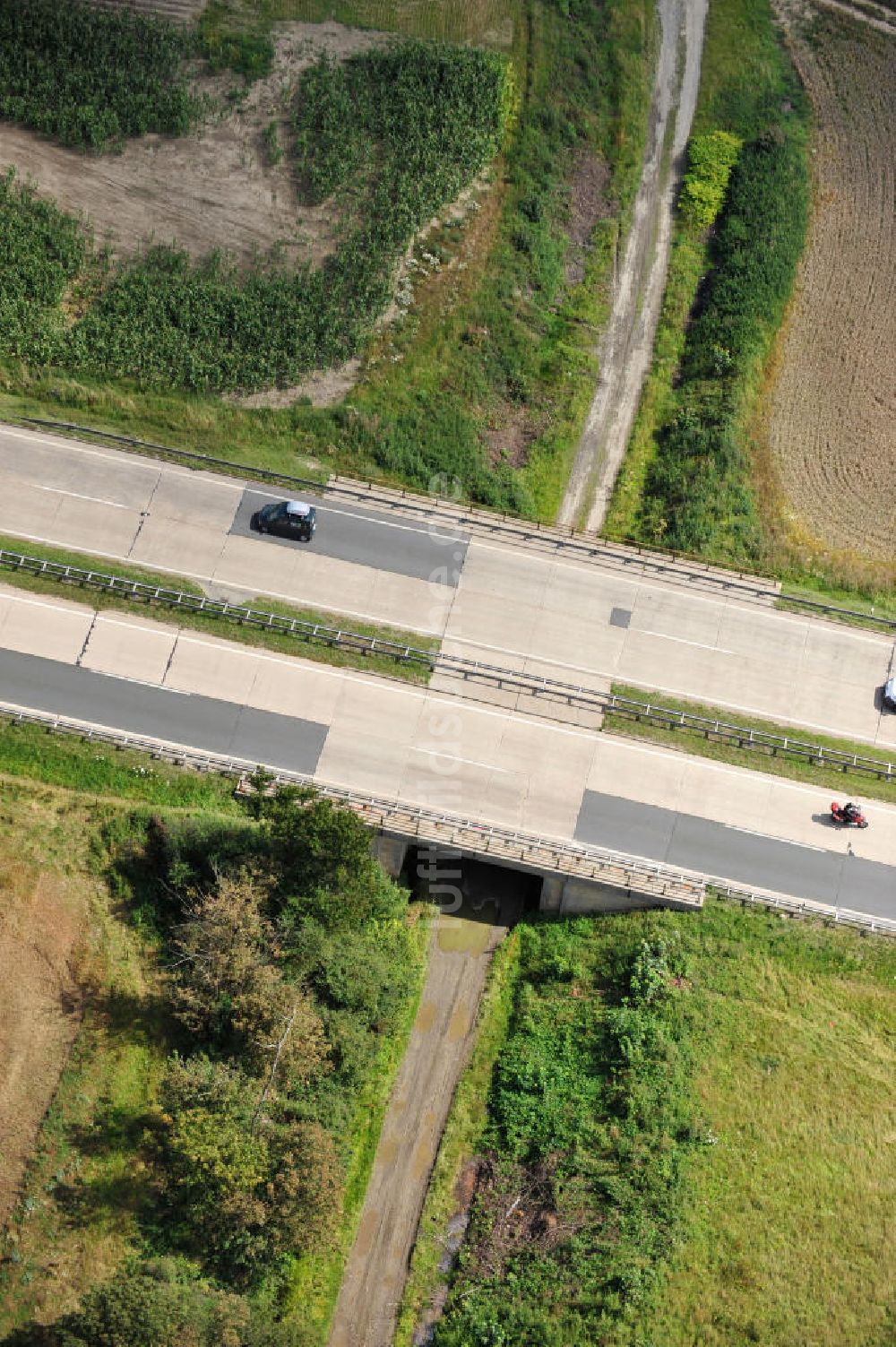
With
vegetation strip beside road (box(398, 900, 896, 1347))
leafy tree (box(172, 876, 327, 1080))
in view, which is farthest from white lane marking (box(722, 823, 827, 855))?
leafy tree (box(172, 876, 327, 1080))

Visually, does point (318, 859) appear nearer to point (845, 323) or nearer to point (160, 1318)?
point (160, 1318)

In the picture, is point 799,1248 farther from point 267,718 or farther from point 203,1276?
point 267,718

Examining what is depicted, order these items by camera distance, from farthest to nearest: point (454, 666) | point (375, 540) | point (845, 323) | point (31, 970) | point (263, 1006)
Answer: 1. point (845, 323)
2. point (375, 540)
3. point (454, 666)
4. point (31, 970)
5. point (263, 1006)

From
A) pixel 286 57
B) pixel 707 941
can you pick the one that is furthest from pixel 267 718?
pixel 286 57

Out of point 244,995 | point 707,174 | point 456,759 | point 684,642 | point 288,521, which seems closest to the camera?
point 244,995

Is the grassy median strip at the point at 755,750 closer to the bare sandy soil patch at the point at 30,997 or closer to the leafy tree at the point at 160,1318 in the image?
the bare sandy soil patch at the point at 30,997

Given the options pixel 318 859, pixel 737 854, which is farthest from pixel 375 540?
pixel 737 854

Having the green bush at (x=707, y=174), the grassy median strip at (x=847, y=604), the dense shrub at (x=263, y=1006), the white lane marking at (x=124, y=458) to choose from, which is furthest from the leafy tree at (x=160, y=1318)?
the green bush at (x=707, y=174)
